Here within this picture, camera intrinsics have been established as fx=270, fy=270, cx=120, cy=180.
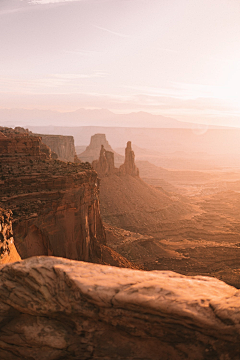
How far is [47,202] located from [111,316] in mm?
17693

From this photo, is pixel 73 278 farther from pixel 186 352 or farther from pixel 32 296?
pixel 186 352

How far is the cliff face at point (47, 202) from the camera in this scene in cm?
2230

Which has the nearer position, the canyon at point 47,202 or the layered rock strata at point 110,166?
the canyon at point 47,202

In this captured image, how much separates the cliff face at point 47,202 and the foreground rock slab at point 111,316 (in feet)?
43.4

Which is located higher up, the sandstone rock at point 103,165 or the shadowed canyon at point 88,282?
the sandstone rock at point 103,165

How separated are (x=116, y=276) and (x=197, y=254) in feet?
145

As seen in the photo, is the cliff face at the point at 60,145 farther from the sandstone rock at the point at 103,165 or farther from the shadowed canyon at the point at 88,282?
the shadowed canyon at the point at 88,282

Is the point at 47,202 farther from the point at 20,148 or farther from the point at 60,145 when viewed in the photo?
the point at 60,145

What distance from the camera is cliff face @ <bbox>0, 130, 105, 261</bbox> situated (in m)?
22.3

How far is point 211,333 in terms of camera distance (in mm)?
7254

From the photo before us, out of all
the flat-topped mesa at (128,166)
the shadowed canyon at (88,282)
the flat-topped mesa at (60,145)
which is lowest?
the shadowed canyon at (88,282)

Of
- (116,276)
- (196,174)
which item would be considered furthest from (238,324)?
(196,174)

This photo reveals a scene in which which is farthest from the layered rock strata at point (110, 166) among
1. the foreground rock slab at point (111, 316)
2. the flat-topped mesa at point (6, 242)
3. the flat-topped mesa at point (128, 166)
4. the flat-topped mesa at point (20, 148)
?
the foreground rock slab at point (111, 316)

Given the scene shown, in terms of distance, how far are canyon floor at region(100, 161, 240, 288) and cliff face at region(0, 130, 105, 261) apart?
13881mm
